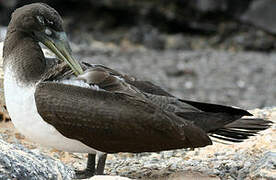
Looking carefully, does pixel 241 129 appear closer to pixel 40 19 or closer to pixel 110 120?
pixel 110 120

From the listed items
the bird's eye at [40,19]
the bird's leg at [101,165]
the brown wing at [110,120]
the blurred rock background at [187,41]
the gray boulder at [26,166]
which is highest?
the blurred rock background at [187,41]

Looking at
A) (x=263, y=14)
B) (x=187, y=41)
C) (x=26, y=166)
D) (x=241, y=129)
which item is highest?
(x=263, y=14)

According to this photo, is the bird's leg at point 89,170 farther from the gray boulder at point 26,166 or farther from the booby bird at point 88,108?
the gray boulder at point 26,166

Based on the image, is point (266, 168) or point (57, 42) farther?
point (57, 42)

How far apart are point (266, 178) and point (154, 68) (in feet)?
34.4

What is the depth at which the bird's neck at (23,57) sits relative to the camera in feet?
20.3

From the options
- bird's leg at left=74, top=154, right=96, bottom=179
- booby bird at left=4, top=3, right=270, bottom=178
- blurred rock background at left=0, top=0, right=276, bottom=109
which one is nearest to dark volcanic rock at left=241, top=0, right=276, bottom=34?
blurred rock background at left=0, top=0, right=276, bottom=109

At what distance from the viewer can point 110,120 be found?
229 inches

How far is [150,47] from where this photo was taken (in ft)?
59.9

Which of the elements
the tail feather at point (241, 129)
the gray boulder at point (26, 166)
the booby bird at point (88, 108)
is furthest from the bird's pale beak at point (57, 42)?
the tail feather at point (241, 129)

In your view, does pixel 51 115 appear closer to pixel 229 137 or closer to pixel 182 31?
pixel 229 137

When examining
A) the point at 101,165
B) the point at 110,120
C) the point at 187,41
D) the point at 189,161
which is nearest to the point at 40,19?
the point at 110,120

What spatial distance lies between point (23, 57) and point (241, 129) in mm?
2128

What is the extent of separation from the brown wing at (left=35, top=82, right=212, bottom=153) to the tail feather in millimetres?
382
